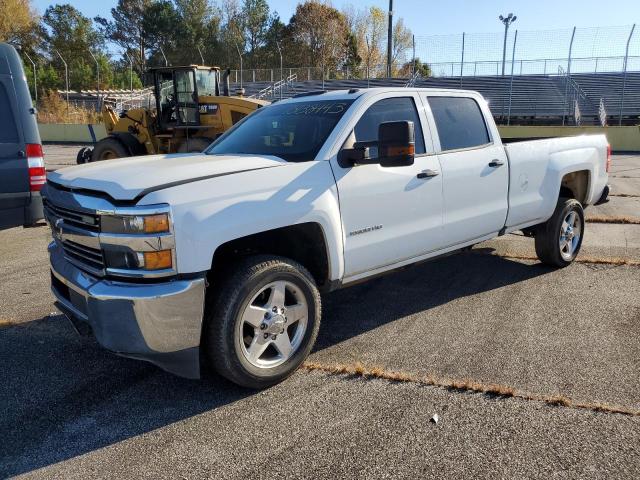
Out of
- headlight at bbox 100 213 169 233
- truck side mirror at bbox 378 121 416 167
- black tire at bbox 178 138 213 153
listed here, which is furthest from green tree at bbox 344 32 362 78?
headlight at bbox 100 213 169 233

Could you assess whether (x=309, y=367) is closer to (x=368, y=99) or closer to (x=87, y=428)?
(x=87, y=428)

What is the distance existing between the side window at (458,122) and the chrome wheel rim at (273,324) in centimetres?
204

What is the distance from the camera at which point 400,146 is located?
363 cm

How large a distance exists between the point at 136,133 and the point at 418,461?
42.8 ft

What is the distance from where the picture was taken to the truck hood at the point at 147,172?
3230 millimetres

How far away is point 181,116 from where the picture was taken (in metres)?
13.2

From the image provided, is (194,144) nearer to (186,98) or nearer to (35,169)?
(186,98)

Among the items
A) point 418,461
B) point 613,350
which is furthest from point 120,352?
point 613,350

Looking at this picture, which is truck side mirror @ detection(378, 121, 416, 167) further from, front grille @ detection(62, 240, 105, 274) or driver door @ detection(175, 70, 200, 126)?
driver door @ detection(175, 70, 200, 126)

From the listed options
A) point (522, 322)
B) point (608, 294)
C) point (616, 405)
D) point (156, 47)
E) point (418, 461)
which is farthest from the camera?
point (156, 47)

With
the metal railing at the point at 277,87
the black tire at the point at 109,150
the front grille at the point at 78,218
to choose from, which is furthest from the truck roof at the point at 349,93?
the metal railing at the point at 277,87

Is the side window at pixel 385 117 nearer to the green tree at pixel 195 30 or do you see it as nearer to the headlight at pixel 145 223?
the headlight at pixel 145 223

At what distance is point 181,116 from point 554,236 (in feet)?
31.9

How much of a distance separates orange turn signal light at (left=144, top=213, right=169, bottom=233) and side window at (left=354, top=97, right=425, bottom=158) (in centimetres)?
170
